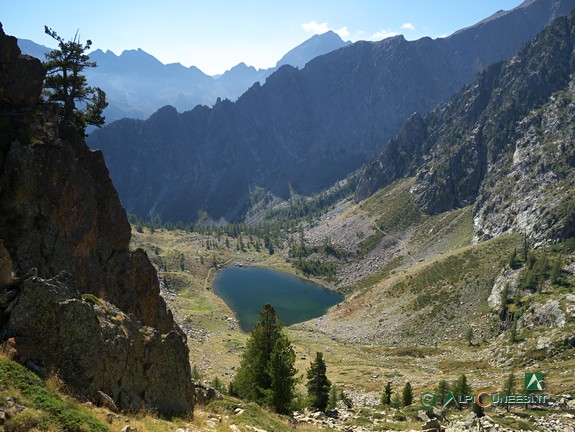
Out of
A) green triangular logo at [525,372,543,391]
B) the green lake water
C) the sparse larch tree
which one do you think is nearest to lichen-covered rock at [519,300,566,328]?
green triangular logo at [525,372,543,391]

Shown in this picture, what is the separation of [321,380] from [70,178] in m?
35.1

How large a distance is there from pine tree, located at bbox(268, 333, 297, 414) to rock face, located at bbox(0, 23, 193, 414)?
10688mm

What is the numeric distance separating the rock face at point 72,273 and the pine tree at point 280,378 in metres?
10.7

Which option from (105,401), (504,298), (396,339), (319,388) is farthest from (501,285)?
(105,401)

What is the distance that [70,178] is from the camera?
36250 millimetres

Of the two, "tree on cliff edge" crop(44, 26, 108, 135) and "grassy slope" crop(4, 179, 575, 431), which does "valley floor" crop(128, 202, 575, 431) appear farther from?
"tree on cliff edge" crop(44, 26, 108, 135)

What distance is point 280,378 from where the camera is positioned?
36.6 metres

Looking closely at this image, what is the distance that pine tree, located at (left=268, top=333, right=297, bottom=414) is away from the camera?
1430 inches

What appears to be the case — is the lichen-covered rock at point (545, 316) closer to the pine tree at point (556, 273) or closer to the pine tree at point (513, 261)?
the pine tree at point (556, 273)

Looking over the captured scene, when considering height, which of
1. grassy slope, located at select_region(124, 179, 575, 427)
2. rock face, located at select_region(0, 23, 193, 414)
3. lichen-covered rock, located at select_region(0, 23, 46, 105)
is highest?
lichen-covered rock, located at select_region(0, 23, 46, 105)

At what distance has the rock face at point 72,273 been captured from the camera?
18.4 meters

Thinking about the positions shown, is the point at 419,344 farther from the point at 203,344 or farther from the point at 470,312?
the point at 203,344

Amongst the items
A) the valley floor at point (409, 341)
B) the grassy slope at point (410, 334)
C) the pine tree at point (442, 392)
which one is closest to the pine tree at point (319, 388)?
the valley floor at point (409, 341)

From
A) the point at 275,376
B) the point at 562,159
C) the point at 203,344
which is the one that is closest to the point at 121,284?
the point at 275,376
